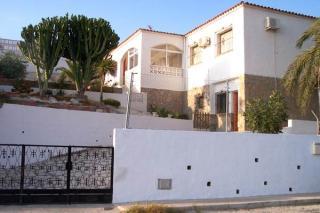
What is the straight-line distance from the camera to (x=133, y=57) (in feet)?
90.8

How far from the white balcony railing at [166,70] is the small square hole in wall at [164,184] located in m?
14.6

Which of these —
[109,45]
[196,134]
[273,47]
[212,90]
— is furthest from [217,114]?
[196,134]

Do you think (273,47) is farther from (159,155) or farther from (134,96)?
(159,155)

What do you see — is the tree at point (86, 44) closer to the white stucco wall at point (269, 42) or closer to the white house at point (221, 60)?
the white house at point (221, 60)

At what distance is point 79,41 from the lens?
21859 mm

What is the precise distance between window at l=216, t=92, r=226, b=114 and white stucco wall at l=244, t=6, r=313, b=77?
2.47 meters

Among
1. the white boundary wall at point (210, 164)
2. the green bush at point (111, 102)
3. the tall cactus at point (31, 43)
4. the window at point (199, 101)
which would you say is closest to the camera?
the white boundary wall at point (210, 164)

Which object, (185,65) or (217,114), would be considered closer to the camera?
(217,114)

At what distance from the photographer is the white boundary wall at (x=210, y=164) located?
11664 millimetres

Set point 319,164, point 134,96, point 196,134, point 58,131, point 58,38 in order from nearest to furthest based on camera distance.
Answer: point 196,134 → point 319,164 → point 58,131 → point 58,38 → point 134,96

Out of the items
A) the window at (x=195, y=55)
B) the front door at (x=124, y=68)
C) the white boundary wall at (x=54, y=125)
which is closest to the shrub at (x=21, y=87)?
the white boundary wall at (x=54, y=125)

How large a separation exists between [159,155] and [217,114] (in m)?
11.4

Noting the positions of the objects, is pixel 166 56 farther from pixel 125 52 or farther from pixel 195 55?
pixel 125 52

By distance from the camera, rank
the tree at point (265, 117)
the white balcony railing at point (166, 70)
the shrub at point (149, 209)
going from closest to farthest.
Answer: the shrub at point (149, 209) → the tree at point (265, 117) → the white balcony railing at point (166, 70)
